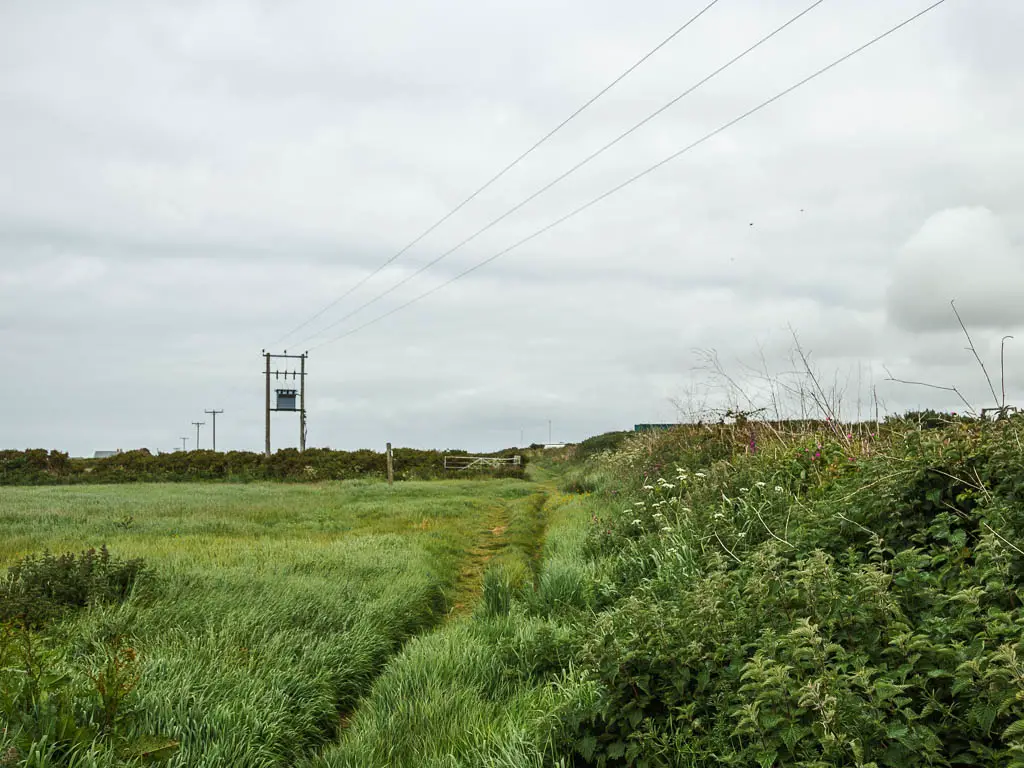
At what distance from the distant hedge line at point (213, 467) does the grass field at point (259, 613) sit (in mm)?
23326

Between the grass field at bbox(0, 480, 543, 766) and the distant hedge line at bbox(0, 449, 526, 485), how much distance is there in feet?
76.5

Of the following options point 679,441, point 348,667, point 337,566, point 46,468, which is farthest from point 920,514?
point 46,468

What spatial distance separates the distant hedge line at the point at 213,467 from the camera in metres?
35.9

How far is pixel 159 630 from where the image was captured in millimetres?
5648

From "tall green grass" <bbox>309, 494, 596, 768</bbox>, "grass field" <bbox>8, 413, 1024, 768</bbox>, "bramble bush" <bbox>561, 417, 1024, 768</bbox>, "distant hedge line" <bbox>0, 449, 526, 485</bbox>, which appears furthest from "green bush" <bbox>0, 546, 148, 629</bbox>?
"distant hedge line" <bbox>0, 449, 526, 485</bbox>

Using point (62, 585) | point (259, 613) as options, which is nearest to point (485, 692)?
point (259, 613)

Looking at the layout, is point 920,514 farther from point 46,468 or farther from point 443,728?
point 46,468

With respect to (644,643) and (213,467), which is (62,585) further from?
(213,467)

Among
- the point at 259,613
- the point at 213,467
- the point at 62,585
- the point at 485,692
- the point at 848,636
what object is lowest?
the point at 485,692

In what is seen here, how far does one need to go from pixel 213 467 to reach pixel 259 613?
3498 centimetres

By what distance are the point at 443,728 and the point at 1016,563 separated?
140 inches

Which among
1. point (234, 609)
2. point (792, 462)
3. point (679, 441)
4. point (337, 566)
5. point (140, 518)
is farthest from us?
point (140, 518)

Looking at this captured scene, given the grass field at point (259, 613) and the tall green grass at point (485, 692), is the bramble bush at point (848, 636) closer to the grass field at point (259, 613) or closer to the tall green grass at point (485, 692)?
the tall green grass at point (485, 692)

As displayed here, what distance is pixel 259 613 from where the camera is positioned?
616cm
